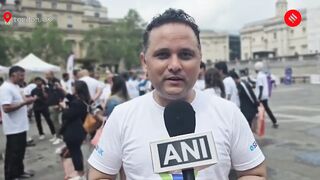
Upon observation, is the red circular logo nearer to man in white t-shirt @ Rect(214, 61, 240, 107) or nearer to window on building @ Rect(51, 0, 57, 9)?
man in white t-shirt @ Rect(214, 61, 240, 107)

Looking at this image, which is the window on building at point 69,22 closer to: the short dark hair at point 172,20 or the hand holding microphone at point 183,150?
the short dark hair at point 172,20

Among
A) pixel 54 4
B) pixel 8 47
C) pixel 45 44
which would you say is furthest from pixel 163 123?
pixel 45 44

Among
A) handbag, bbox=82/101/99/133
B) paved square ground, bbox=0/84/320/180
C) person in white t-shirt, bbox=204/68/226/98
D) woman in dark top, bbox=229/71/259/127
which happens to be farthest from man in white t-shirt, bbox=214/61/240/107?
handbag, bbox=82/101/99/133

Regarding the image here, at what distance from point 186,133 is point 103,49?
65.0 meters

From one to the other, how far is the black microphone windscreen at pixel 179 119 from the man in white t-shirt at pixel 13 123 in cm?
499

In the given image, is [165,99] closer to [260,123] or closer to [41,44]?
[260,123]

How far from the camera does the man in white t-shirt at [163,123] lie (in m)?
1.67

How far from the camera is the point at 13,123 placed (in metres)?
5.91

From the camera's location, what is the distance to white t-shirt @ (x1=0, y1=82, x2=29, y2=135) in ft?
19.3

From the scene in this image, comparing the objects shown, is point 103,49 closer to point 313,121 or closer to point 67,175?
point 313,121

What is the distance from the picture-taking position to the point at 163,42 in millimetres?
1690

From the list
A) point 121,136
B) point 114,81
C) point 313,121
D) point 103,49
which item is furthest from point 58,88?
point 103,49

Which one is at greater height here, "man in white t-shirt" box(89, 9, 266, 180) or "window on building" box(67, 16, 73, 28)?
"window on building" box(67, 16, 73, 28)

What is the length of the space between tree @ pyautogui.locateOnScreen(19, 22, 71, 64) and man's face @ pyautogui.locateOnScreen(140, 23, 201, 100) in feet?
167
